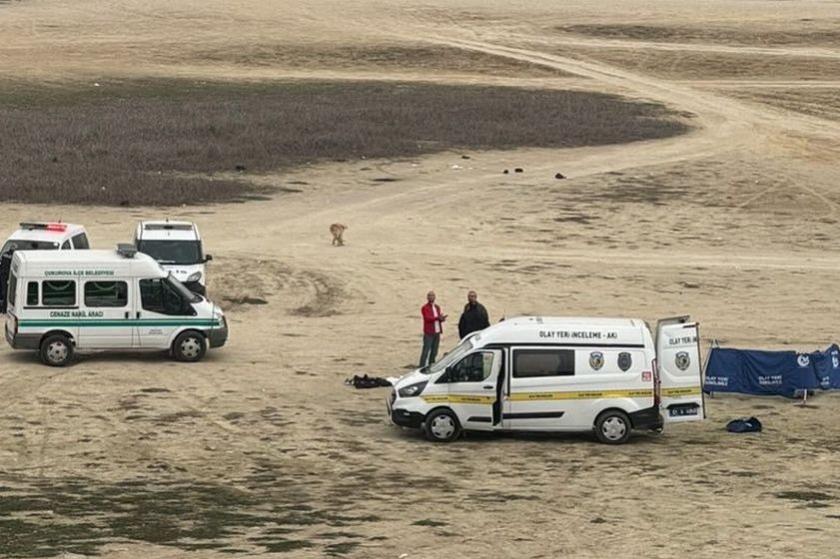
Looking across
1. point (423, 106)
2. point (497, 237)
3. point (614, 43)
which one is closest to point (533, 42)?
point (614, 43)

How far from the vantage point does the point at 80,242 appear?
37.4m

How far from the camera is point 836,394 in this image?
29766mm

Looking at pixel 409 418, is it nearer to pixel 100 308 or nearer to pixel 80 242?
pixel 100 308

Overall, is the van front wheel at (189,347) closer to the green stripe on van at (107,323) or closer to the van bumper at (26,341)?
the green stripe on van at (107,323)

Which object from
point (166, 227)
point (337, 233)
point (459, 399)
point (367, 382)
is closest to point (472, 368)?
point (459, 399)

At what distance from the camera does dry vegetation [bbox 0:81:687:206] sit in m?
51.3

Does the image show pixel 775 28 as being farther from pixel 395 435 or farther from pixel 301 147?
pixel 395 435

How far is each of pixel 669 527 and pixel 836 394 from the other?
33.0 feet

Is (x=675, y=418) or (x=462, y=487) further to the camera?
(x=675, y=418)

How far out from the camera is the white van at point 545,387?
2592 cm

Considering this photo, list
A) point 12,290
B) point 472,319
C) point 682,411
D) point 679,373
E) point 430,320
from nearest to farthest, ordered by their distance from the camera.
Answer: point 682,411
point 679,373
point 472,319
point 430,320
point 12,290

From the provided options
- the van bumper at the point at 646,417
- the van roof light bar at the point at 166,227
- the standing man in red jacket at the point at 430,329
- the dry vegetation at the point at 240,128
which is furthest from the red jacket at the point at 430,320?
the dry vegetation at the point at 240,128

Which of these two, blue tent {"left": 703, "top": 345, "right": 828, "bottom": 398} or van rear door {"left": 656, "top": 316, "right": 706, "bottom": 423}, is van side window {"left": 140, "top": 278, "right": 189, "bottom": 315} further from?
blue tent {"left": 703, "top": 345, "right": 828, "bottom": 398}

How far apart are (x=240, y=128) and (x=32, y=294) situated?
103ft
